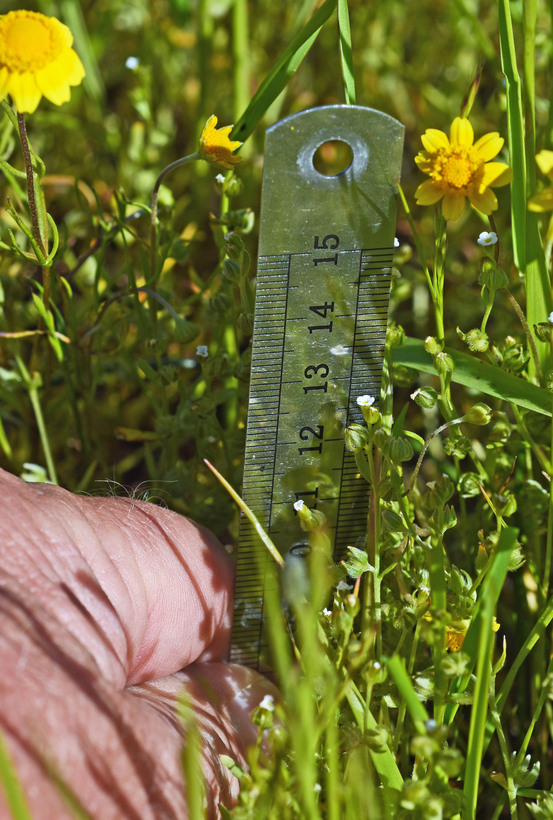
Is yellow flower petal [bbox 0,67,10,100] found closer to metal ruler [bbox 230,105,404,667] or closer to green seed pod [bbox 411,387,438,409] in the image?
metal ruler [bbox 230,105,404,667]

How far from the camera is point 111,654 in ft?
2.10

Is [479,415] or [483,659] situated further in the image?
[479,415]

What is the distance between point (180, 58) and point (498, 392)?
1.27m

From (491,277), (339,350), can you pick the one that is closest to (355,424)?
(339,350)

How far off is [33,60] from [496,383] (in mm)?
527

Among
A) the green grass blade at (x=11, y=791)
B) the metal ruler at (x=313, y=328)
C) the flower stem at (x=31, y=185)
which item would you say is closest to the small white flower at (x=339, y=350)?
the metal ruler at (x=313, y=328)

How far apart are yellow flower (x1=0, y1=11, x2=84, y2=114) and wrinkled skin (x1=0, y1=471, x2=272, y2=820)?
352 mm

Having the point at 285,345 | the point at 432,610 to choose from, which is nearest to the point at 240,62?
the point at 285,345

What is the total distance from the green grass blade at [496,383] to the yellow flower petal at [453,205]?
0.14 m

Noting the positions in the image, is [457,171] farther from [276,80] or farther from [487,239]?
[276,80]

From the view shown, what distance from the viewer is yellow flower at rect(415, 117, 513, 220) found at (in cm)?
72

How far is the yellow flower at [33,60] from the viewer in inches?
27.3

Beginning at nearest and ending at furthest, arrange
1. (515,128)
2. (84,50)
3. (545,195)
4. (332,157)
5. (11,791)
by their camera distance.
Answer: (11,791)
(545,195)
(515,128)
(84,50)
(332,157)

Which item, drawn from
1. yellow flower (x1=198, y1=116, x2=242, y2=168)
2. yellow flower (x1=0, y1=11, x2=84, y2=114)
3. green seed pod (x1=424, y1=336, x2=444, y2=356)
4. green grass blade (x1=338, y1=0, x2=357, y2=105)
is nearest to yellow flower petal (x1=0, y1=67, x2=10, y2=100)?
yellow flower (x1=0, y1=11, x2=84, y2=114)
